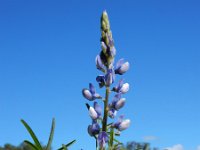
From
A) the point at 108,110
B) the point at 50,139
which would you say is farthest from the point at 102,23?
the point at 50,139

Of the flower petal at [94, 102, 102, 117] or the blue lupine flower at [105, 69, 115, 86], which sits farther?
the blue lupine flower at [105, 69, 115, 86]

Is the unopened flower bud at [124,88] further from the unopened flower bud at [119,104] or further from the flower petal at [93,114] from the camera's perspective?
the flower petal at [93,114]

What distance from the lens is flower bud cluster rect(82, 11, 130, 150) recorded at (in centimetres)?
395

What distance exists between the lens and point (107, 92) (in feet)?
13.6

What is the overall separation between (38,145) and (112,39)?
1.06 meters

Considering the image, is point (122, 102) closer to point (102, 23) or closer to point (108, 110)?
→ point (108, 110)

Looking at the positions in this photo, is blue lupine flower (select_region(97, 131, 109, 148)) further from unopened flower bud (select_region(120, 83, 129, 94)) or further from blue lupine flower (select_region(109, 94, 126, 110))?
unopened flower bud (select_region(120, 83, 129, 94))

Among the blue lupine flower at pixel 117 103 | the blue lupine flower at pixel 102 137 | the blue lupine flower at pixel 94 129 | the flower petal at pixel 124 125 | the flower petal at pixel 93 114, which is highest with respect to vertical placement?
the blue lupine flower at pixel 117 103

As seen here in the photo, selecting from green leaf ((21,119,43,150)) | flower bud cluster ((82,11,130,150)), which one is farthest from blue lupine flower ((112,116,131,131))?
green leaf ((21,119,43,150))

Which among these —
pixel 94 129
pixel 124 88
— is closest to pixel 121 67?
pixel 124 88

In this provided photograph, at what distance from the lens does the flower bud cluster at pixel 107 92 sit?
3.95 metres

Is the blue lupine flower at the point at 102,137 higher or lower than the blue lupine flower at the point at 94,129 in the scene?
lower

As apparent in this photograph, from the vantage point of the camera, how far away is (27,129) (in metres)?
4.63

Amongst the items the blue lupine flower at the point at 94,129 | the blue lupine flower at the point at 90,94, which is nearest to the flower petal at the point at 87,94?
the blue lupine flower at the point at 90,94
